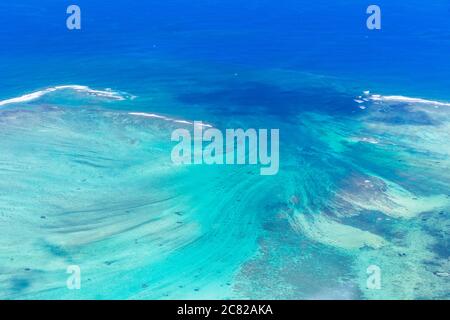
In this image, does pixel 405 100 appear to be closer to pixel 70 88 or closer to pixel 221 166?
pixel 221 166

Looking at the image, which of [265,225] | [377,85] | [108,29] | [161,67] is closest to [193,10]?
[108,29]

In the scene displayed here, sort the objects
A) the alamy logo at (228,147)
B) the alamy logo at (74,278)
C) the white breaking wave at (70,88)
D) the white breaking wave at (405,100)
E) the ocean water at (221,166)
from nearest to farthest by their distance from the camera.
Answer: the alamy logo at (74,278) → the ocean water at (221,166) → the alamy logo at (228,147) → the white breaking wave at (70,88) → the white breaking wave at (405,100)

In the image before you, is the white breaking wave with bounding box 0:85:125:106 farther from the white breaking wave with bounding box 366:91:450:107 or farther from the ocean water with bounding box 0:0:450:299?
the white breaking wave with bounding box 366:91:450:107

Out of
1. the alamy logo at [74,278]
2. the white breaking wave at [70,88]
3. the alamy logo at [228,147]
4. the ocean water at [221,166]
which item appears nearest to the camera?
the alamy logo at [74,278]

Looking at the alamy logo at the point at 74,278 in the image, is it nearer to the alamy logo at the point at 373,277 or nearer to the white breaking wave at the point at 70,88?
the alamy logo at the point at 373,277

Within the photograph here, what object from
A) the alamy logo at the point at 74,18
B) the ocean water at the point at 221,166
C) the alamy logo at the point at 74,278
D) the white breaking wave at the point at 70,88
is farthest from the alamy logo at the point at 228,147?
the alamy logo at the point at 74,18

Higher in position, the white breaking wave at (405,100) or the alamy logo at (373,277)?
→ the white breaking wave at (405,100)

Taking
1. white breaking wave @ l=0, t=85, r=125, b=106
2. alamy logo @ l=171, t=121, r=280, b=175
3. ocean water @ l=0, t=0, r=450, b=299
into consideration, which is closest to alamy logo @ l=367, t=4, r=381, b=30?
ocean water @ l=0, t=0, r=450, b=299

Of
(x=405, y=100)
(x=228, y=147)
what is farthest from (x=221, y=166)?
(x=405, y=100)

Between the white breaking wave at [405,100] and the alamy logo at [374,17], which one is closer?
the white breaking wave at [405,100]
